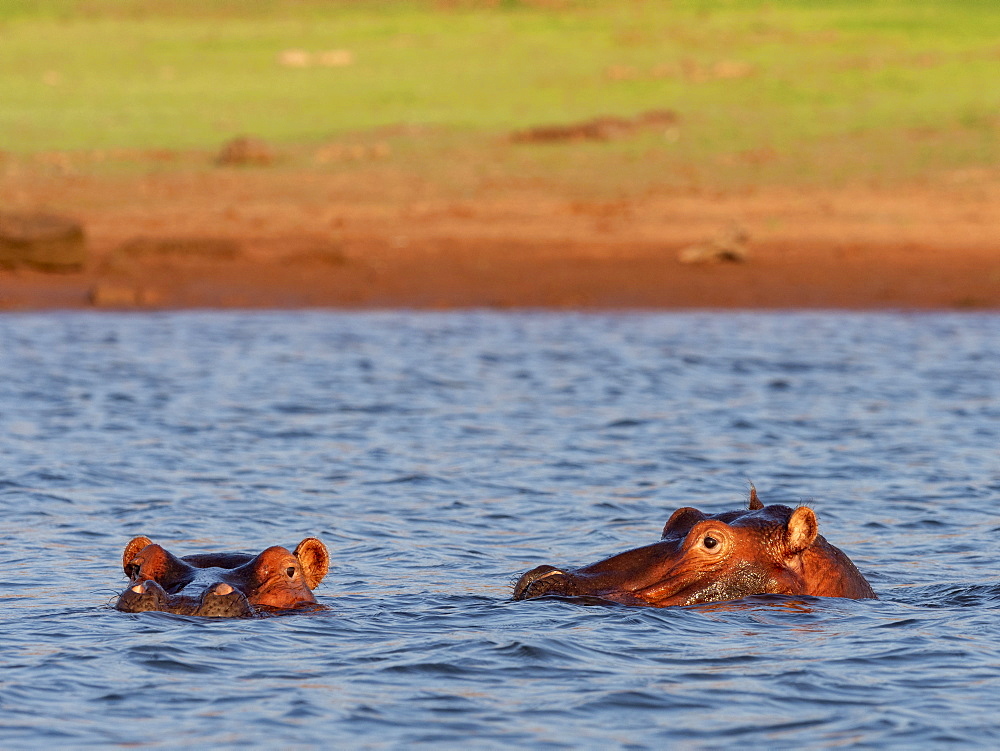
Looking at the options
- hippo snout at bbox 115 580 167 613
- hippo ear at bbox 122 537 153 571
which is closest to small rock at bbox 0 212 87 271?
hippo ear at bbox 122 537 153 571

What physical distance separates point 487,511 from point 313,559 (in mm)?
2897

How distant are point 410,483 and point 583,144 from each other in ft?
58.0

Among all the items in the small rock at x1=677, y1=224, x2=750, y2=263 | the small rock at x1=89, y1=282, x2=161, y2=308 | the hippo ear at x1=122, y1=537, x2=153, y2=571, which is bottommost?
the hippo ear at x1=122, y1=537, x2=153, y2=571

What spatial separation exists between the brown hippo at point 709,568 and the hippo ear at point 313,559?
96cm

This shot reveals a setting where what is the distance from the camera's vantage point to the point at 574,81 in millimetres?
34906

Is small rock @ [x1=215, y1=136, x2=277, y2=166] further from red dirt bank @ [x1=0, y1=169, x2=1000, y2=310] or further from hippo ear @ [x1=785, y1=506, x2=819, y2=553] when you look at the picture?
hippo ear @ [x1=785, y1=506, x2=819, y2=553]

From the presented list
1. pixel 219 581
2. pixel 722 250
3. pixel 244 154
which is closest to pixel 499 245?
pixel 722 250

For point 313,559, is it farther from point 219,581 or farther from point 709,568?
point 709,568

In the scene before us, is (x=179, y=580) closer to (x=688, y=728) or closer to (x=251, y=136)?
(x=688, y=728)

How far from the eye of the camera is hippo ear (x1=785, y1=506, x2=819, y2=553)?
8078 mm

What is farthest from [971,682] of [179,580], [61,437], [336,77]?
[336,77]

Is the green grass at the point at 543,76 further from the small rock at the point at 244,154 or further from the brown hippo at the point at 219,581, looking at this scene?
the brown hippo at the point at 219,581

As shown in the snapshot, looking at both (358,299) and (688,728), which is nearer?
(688,728)

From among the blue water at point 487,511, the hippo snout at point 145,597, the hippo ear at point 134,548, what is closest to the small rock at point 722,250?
the blue water at point 487,511
